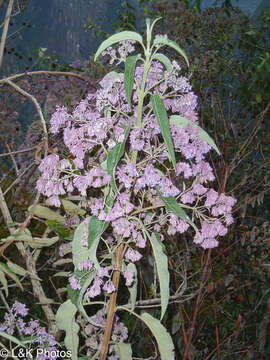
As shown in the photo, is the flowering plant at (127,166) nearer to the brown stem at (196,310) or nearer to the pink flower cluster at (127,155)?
the pink flower cluster at (127,155)

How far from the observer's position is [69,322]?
65 centimetres

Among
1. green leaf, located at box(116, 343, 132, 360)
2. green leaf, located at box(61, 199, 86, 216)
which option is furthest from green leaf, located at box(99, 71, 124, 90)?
green leaf, located at box(116, 343, 132, 360)

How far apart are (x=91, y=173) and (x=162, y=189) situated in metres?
0.10

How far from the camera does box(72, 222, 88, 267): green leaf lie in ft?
1.91

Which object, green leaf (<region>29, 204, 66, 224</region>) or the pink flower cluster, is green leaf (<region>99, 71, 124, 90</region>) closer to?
the pink flower cluster

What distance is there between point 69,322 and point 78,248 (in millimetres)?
140

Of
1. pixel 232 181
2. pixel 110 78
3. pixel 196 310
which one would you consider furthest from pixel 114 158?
pixel 232 181

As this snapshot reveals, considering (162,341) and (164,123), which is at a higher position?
(164,123)

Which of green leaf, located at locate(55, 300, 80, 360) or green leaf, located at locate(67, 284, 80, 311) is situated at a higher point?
green leaf, located at locate(67, 284, 80, 311)

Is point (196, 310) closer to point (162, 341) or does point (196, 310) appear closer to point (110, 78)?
point (162, 341)

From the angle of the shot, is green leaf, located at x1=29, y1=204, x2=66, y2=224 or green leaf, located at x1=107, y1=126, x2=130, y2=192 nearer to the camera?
green leaf, located at x1=107, y1=126, x2=130, y2=192

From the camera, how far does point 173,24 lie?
6.35ft

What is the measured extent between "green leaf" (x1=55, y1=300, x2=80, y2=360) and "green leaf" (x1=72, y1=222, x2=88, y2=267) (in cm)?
11

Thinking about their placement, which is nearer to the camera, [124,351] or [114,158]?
[114,158]
